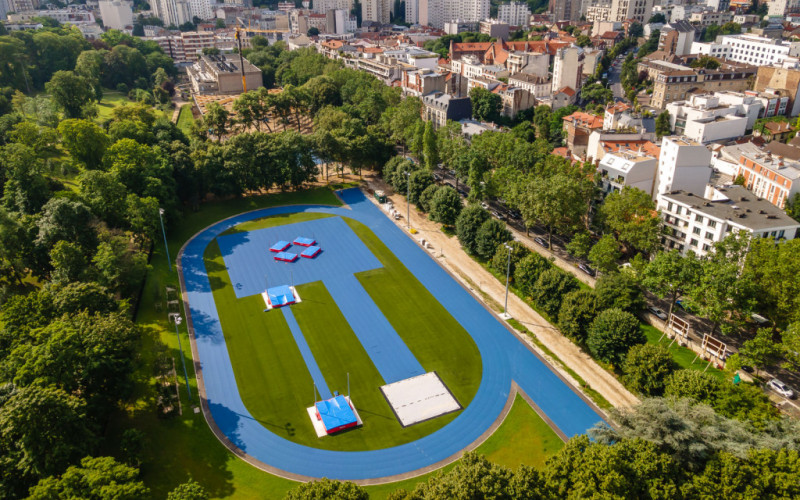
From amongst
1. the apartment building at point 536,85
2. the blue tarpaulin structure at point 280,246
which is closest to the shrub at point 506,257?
the blue tarpaulin structure at point 280,246

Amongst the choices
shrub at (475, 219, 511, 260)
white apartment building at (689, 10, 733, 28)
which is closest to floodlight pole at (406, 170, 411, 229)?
shrub at (475, 219, 511, 260)

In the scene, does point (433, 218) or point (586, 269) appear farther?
point (433, 218)

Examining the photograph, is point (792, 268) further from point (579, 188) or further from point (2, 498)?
point (2, 498)

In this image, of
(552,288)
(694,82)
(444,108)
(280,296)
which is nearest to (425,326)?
(552,288)

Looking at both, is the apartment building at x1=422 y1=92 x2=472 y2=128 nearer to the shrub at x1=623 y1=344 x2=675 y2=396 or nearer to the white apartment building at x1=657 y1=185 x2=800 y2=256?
the white apartment building at x1=657 y1=185 x2=800 y2=256

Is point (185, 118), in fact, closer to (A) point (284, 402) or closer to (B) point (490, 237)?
(B) point (490, 237)

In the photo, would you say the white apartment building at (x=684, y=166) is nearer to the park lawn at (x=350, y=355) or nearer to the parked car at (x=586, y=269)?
the parked car at (x=586, y=269)
